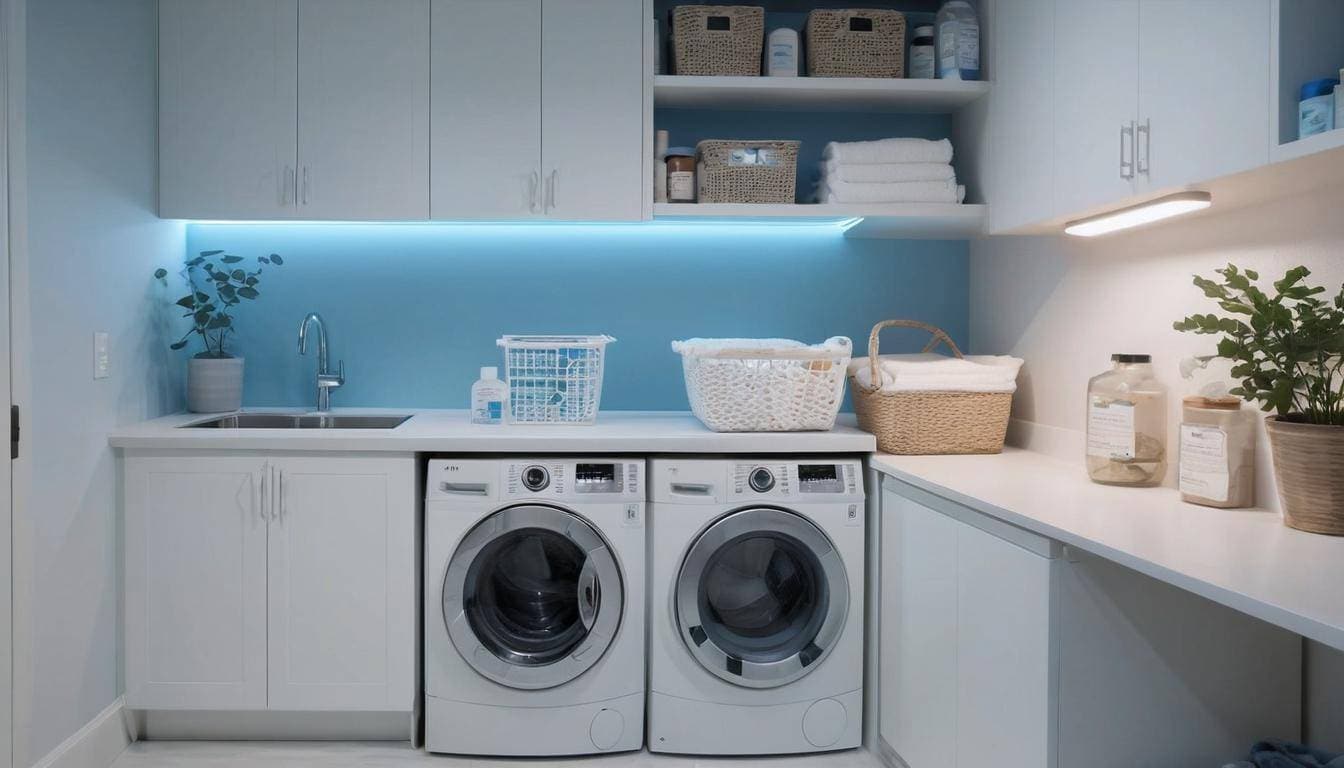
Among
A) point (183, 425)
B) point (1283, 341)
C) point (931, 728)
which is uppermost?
point (1283, 341)

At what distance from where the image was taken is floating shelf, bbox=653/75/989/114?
2793 millimetres

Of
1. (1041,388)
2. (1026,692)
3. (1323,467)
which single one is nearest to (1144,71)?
(1323,467)

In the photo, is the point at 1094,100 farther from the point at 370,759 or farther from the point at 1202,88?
the point at 370,759

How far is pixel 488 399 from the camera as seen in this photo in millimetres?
2777

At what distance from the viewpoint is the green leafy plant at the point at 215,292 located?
2895mm

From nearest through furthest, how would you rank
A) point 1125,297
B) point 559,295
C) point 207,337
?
point 1125,297, point 207,337, point 559,295

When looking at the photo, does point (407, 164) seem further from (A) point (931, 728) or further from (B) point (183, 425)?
(A) point (931, 728)

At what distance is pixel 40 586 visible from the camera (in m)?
2.19

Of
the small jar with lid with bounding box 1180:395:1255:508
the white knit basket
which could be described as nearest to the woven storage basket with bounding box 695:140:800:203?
the white knit basket

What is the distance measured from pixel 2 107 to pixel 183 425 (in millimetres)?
974

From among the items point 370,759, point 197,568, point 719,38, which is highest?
point 719,38

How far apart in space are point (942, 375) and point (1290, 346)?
100 cm

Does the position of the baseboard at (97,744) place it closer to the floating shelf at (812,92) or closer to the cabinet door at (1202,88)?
the floating shelf at (812,92)

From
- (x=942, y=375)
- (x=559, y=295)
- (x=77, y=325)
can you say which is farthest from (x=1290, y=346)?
(x=77, y=325)
